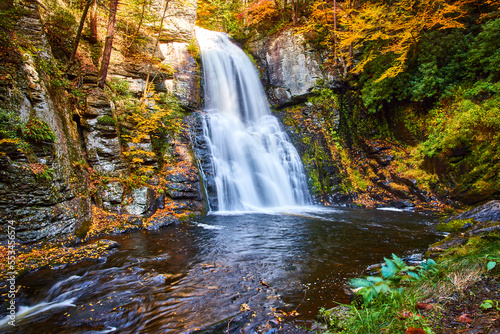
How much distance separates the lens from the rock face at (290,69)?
14.1 m

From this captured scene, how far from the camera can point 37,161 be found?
4.89m

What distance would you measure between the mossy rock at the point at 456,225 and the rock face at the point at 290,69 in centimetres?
1041

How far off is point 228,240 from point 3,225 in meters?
4.36

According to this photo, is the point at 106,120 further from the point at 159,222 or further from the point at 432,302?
the point at 432,302

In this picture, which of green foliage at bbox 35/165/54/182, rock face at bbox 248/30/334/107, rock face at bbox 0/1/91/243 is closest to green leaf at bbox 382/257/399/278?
rock face at bbox 0/1/91/243

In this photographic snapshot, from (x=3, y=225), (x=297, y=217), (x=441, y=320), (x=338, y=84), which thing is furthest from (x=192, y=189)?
(x=338, y=84)

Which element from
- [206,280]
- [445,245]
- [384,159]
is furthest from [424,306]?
[384,159]

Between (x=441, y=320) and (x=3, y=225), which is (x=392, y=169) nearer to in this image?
(x=441, y=320)

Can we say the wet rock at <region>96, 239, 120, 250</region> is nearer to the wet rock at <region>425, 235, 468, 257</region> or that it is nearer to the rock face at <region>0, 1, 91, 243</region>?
the rock face at <region>0, 1, 91, 243</region>

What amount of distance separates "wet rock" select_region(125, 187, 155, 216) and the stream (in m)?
0.96

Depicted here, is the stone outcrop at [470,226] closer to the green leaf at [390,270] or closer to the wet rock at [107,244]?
the green leaf at [390,270]

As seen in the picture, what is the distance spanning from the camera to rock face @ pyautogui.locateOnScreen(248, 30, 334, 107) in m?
14.1

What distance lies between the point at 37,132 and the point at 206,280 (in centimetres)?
504

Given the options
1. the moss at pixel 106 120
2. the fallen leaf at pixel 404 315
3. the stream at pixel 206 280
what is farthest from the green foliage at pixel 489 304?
the moss at pixel 106 120
